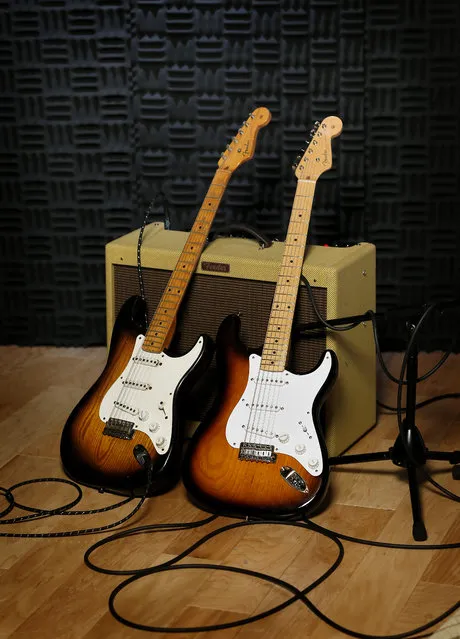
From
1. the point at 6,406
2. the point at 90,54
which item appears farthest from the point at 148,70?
the point at 6,406

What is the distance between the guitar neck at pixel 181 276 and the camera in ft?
10.3

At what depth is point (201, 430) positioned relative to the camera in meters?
3.00

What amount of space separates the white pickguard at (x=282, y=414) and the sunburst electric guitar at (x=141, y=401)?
0.18 meters

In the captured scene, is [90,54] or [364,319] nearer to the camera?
[364,319]

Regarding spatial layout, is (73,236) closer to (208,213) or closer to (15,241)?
(15,241)

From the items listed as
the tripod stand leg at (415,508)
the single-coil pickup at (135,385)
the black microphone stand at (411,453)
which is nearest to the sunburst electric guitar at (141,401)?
the single-coil pickup at (135,385)

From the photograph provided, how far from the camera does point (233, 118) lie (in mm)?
4012

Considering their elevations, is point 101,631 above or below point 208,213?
below

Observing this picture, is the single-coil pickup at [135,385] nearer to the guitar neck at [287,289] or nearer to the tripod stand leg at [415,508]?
the guitar neck at [287,289]

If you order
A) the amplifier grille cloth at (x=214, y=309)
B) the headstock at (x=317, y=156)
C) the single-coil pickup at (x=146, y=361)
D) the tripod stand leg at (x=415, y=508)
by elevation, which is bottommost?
the tripod stand leg at (x=415, y=508)

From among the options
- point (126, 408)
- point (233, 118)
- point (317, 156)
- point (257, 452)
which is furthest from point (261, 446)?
point (233, 118)

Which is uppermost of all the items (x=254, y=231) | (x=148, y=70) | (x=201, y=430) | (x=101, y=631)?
(x=148, y=70)

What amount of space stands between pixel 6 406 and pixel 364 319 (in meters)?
1.38

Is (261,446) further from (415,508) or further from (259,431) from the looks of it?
(415,508)
